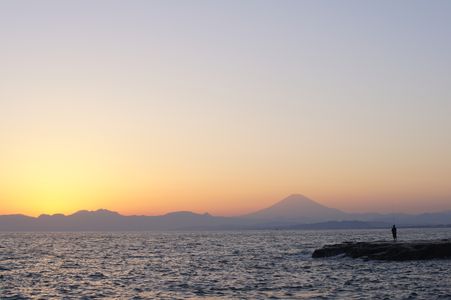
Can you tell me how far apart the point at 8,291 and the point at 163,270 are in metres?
18.4

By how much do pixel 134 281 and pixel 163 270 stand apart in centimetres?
1064

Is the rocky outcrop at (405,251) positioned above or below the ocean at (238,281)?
above

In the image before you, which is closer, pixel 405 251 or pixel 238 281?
pixel 238 281

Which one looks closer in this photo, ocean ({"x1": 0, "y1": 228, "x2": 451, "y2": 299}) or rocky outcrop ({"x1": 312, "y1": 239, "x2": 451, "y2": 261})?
ocean ({"x1": 0, "y1": 228, "x2": 451, "y2": 299})

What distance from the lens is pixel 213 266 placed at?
61.6m

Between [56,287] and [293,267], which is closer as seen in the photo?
[56,287]

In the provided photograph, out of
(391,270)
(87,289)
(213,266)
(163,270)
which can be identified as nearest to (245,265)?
(213,266)

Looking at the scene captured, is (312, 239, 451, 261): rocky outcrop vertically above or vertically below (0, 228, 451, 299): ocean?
above

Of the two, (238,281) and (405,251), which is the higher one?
(405,251)

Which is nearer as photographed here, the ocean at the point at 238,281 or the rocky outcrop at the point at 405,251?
the ocean at the point at 238,281

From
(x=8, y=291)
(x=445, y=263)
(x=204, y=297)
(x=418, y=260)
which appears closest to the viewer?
(x=204, y=297)

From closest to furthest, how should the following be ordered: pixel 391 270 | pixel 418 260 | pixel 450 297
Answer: pixel 450 297 < pixel 391 270 < pixel 418 260

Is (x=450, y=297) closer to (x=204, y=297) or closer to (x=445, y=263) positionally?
(x=204, y=297)

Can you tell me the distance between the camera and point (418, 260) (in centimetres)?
5922
